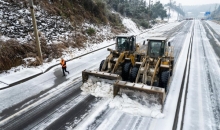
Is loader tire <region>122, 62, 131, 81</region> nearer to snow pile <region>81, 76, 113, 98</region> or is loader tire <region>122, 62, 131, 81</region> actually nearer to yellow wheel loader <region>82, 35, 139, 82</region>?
yellow wheel loader <region>82, 35, 139, 82</region>

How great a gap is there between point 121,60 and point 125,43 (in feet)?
3.80

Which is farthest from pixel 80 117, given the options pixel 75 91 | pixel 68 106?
pixel 75 91

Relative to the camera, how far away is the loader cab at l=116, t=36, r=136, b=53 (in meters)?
10.3

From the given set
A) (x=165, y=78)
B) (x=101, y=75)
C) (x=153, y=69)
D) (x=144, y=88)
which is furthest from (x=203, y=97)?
(x=101, y=75)

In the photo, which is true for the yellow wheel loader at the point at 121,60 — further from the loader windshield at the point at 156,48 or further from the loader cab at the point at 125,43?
the loader windshield at the point at 156,48

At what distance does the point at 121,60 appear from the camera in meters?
9.91

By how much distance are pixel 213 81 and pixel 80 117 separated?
7550 millimetres

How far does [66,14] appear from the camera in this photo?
19875mm

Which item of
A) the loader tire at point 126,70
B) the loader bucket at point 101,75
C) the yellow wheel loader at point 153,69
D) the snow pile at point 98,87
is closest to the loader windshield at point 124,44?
the loader tire at point 126,70

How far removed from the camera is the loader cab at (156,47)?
8.76 metres

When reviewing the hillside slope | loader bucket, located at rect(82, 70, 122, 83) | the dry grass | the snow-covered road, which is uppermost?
the hillside slope

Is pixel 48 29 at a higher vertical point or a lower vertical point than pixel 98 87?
higher

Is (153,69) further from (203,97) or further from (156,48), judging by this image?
(203,97)

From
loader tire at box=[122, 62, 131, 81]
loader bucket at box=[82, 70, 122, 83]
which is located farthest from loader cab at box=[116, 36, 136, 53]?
loader bucket at box=[82, 70, 122, 83]
